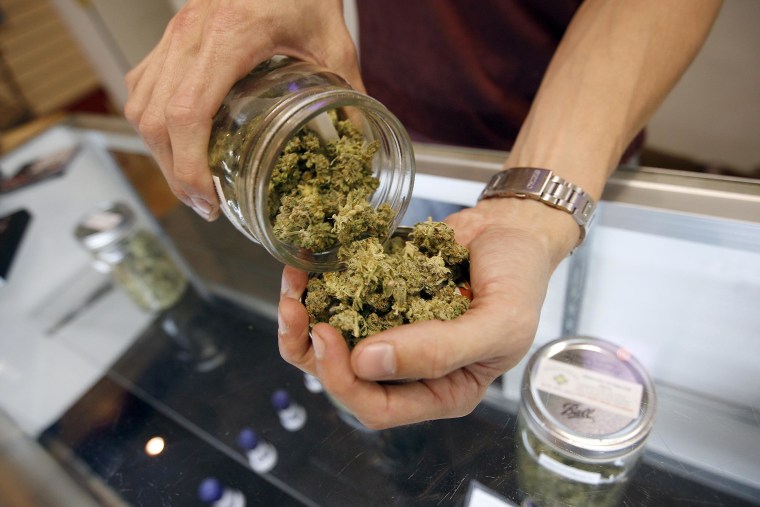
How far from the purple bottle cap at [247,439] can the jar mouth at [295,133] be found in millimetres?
339

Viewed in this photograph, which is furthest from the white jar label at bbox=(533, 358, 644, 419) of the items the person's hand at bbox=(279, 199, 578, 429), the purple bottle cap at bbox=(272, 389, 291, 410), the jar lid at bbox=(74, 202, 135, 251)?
the jar lid at bbox=(74, 202, 135, 251)

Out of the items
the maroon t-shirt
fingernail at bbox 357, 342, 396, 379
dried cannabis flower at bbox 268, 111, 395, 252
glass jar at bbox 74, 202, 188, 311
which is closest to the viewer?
fingernail at bbox 357, 342, 396, 379

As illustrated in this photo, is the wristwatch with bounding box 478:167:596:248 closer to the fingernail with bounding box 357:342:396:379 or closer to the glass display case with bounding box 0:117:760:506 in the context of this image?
the glass display case with bounding box 0:117:760:506

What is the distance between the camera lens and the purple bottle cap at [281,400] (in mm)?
801

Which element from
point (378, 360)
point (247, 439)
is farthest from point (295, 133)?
point (247, 439)

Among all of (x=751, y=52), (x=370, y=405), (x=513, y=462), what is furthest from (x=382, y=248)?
(x=751, y=52)

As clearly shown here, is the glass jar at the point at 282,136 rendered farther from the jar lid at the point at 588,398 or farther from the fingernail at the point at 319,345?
the jar lid at the point at 588,398

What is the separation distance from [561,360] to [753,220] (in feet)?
1.27

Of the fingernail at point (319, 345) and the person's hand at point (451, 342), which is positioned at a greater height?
the fingernail at point (319, 345)

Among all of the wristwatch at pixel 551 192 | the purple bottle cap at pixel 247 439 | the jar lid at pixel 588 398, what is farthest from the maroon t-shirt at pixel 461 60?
the purple bottle cap at pixel 247 439

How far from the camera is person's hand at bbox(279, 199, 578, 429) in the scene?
0.50 meters

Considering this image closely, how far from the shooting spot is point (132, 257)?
123 centimetres

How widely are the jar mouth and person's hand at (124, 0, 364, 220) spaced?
103mm

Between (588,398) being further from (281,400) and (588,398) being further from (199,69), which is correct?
(199,69)
